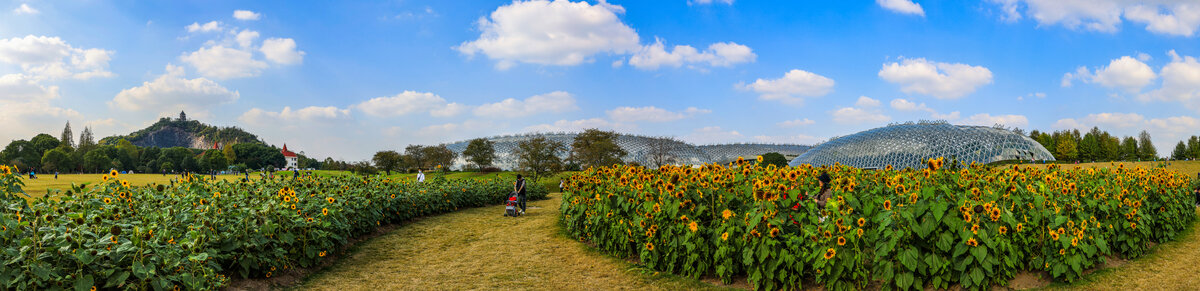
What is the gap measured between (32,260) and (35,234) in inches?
7.3

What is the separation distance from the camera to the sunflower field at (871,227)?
16.3ft

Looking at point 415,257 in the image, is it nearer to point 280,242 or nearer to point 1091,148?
point 280,242

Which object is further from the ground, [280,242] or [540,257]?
[280,242]

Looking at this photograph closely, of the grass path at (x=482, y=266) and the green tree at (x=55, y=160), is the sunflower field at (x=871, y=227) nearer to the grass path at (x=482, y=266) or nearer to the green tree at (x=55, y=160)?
the grass path at (x=482, y=266)

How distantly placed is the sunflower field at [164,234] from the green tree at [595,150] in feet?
98.8

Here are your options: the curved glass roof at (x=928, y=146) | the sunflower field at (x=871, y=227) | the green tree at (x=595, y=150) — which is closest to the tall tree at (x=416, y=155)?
the green tree at (x=595, y=150)

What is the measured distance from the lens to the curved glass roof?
55.2m

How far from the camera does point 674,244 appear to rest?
605 cm

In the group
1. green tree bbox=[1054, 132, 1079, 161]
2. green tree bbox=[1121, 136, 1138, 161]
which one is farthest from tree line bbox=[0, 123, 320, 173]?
green tree bbox=[1121, 136, 1138, 161]

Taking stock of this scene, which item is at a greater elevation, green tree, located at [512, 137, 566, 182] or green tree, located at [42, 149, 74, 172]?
green tree, located at [42, 149, 74, 172]

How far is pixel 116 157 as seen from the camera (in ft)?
302

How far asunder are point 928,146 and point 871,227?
6019 cm

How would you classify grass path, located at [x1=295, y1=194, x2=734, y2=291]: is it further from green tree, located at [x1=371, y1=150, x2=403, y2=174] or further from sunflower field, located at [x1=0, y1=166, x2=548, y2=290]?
green tree, located at [x1=371, y1=150, x2=403, y2=174]

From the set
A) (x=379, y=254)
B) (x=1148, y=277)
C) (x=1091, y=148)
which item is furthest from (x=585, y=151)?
(x=1091, y=148)
